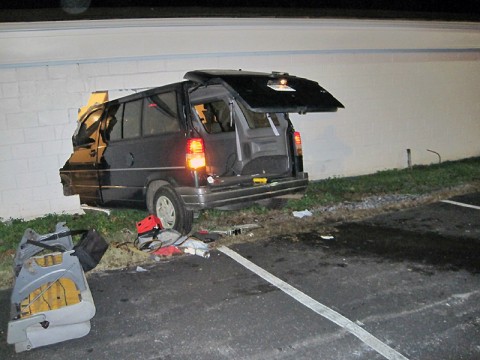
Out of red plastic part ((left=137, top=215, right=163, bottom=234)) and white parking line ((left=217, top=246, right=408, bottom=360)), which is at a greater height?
red plastic part ((left=137, top=215, right=163, bottom=234))

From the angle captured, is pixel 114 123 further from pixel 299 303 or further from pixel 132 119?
pixel 299 303

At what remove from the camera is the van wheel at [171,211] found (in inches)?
227

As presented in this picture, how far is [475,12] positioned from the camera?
36.8 ft

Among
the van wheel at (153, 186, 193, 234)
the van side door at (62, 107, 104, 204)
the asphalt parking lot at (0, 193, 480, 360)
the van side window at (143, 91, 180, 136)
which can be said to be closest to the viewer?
the asphalt parking lot at (0, 193, 480, 360)

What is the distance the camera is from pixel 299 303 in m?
3.92

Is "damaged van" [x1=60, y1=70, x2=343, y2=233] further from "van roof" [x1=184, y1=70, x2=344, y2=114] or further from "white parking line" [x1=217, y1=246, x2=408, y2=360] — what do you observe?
"white parking line" [x1=217, y1=246, x2=408, y2=360]

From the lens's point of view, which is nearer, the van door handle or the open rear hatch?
the open rear hatch

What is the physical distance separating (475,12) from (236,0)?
21.3ft

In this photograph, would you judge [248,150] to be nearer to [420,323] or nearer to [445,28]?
[420,323]

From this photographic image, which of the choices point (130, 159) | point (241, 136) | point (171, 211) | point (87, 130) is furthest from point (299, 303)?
point (87, 130)

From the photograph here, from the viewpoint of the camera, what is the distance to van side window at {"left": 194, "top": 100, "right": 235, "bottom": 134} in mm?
6367

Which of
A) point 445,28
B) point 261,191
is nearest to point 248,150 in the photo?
point 261,191

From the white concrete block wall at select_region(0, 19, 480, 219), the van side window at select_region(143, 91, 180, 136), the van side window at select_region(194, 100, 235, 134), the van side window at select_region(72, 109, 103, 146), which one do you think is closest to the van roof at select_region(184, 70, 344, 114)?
the van side window at select_region(143, 91, 180, 136)

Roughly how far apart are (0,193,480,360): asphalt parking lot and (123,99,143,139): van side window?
82.6 inches
